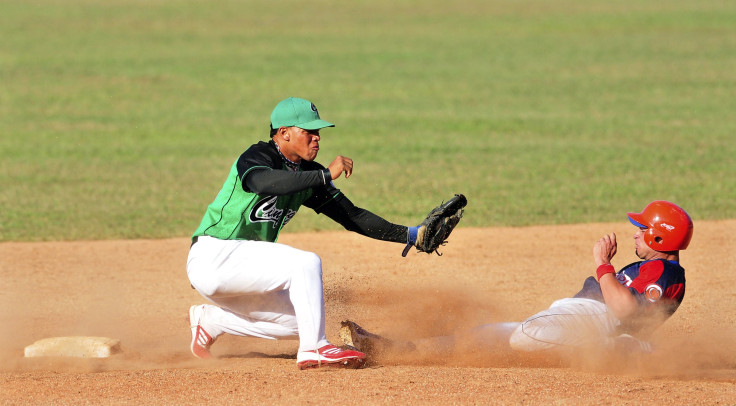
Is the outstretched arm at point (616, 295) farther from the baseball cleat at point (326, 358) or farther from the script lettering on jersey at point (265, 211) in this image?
the script lettering on jersey at point (265, 211)

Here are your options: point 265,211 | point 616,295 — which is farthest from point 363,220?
point 616,295

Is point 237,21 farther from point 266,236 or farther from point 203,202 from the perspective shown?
point 266,236

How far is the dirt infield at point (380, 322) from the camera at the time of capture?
525cm

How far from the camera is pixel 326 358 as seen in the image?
5551 mm

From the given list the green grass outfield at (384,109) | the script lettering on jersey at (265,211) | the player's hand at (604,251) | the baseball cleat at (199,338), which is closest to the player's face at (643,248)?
the player's hand at (604,251)

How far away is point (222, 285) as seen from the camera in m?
5.76

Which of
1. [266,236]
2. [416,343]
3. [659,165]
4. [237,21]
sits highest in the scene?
[237,21]

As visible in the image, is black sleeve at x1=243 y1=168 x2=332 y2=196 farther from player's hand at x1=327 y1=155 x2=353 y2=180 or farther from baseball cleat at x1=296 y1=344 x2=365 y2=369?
baseball cleat at x1=296 y1=344 x2=365 y2=369

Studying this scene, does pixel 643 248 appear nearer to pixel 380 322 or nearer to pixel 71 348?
pixel 380 322

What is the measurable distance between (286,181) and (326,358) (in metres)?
1.04

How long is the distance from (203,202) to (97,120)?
7201 millimetres

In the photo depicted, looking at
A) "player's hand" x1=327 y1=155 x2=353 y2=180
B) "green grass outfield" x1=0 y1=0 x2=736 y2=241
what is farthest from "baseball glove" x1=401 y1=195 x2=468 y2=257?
"green grass outfield" x1=0 y1=0 x2=736 y2=241

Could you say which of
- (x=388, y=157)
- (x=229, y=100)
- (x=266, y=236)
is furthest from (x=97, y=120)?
(x=266, y=236)

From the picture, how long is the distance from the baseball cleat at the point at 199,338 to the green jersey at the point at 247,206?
26.2 inches
